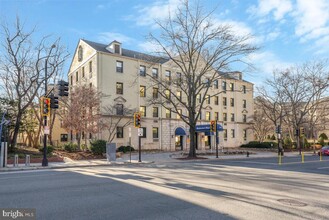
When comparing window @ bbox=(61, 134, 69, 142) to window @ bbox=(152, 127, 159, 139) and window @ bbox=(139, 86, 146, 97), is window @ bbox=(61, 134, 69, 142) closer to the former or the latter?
window @ bbox=(139, 86, 146, 97)

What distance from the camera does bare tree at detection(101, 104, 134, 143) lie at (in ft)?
121

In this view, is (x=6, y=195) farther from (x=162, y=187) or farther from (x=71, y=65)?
(x=71, y=65)

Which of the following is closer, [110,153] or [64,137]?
[110,153]

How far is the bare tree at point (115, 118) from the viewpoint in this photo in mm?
36919

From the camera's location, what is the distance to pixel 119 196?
28.2 ft

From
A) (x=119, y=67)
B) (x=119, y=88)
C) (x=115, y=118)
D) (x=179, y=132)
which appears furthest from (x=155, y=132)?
(x=119, y=67)

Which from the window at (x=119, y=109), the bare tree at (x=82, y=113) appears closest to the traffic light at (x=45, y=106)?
the bare tree at (x=82, y=113)

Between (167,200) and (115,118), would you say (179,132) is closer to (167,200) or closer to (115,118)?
(115,118)

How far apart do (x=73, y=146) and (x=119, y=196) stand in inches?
960

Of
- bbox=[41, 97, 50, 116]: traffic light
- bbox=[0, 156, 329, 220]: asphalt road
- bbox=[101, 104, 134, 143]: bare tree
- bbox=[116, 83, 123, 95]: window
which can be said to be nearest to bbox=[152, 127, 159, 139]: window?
bbox=[101, 104, 134, 143]: bare tree

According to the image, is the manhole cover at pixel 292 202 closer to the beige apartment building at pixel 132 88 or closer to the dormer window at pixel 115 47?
the beige apartment building at pixel 132 88

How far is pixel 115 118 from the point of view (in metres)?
38.2

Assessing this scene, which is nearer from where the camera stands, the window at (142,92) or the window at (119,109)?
the window at (119,109)

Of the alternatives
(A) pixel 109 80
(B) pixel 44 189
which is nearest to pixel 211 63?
(A) pixel 109 80
